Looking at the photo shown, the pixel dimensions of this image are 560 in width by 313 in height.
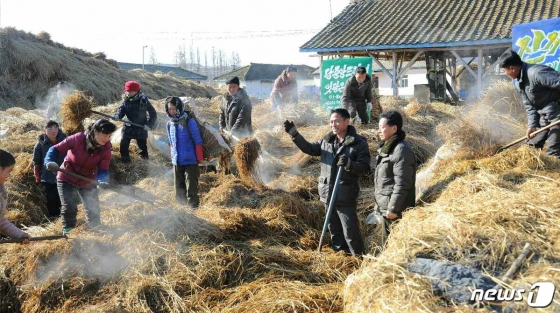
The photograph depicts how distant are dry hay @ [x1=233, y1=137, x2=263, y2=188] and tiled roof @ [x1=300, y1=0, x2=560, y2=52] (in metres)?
10.1

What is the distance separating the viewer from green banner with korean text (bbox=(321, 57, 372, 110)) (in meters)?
12.1

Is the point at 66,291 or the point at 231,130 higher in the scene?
the point at 231,130

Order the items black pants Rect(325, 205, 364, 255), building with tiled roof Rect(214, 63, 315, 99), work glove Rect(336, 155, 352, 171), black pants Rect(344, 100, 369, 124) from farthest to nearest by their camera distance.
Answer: building with tiled roof Rect(214, 63, 315, 99) → black pants Rect(344, 100, 369, 124) → black pants Rect(325, 205, 364, 255) → work glove Rect(336, 155, 352, 171)

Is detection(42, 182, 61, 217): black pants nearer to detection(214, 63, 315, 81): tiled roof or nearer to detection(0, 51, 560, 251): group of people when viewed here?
detection(0, 51, 560, 251): group of people

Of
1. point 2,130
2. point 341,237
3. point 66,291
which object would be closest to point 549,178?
point 341,237

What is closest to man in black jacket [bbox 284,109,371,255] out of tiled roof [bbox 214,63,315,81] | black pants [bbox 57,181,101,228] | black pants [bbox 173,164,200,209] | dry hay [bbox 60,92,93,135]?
black pants [bbox 173,164,200,209]

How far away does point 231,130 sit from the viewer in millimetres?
7531

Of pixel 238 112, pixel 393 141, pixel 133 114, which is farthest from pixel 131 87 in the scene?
pixel 393 141

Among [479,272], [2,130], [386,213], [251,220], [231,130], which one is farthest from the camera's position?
[2,130]

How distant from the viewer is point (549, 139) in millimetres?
4930

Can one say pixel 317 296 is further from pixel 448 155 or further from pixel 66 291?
pixel 448 155

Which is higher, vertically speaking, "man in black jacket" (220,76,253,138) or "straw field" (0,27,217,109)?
"straw field" (0,27,217,109)

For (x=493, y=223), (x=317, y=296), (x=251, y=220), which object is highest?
(x=493, y=223)

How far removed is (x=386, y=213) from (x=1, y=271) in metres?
3.52
